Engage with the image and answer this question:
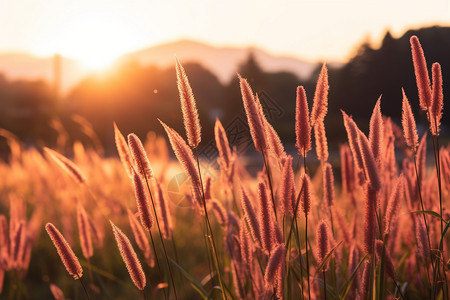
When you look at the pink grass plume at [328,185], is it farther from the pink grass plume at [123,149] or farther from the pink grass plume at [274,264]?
the pink grass plume at [123,149]

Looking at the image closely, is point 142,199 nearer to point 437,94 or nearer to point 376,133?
point 376,133

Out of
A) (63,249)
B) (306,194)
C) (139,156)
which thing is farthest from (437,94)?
(63,249)

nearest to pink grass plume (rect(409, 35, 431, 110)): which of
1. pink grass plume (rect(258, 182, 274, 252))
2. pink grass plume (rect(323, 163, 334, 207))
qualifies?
pink grass plume (rect(323, 163, 334, 207))

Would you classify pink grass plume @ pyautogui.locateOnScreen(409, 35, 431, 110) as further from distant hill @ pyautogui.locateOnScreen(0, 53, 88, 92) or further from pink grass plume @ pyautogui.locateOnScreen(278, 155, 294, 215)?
distant hill @ pyautogui.locateOnScreen(0, 53, 88, 92)

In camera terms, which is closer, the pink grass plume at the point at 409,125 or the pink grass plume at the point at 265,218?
the pink grass plume at the point at 265,218

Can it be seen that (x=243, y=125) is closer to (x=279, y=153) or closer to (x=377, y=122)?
(x=279, y=153)

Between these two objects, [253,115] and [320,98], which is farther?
[320,98]

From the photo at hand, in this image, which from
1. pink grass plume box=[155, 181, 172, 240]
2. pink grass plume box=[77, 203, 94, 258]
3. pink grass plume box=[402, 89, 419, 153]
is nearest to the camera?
pink grass plume box=[402, 89, 419, 153]

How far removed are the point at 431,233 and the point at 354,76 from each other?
6.90 m

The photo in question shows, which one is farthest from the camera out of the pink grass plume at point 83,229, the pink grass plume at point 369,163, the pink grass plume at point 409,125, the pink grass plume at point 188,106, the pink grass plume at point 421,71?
the pink grass plume at point 83,229

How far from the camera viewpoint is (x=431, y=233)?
248 centimetres

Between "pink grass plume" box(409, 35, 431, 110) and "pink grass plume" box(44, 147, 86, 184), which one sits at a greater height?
"pink grass plume" box(409, 35, 431, 110)

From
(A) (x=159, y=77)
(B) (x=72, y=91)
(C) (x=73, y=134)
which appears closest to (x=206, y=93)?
(A) (x=159, y=77)

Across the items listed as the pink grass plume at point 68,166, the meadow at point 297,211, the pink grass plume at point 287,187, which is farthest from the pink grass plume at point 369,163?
the pink grass plume at point 68,166
